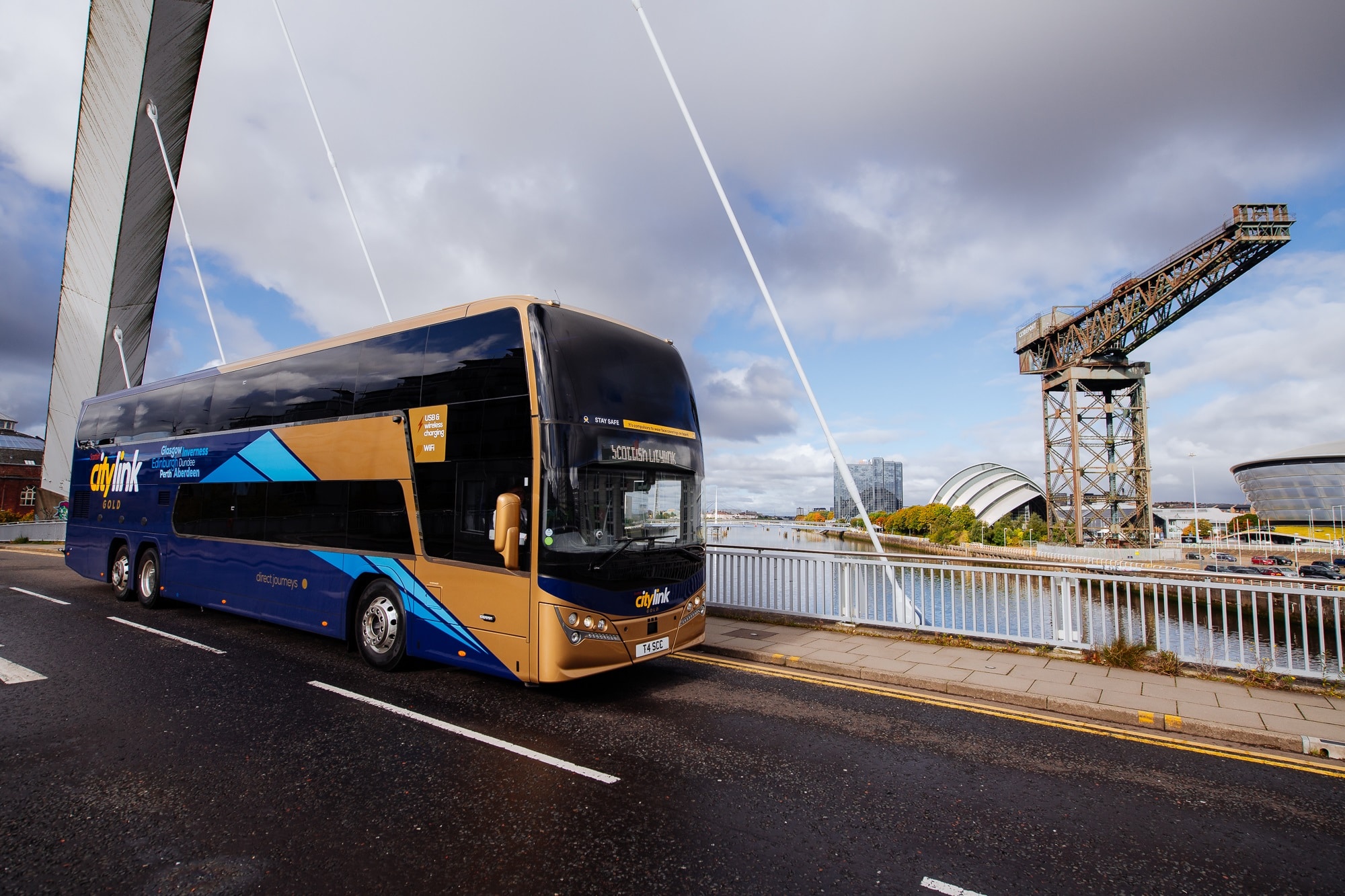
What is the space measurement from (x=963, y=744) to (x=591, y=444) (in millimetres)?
3998

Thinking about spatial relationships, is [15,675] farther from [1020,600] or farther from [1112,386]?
[1112,386]

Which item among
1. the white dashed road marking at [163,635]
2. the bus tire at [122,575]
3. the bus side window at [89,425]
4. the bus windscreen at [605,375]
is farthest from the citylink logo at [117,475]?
the bus windscreen at [605,375]

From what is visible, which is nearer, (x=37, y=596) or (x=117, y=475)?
(x=117, y=475)

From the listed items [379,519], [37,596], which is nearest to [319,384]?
→ [379,519]

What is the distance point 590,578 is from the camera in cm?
562

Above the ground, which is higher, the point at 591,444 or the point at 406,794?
the point at 591,444

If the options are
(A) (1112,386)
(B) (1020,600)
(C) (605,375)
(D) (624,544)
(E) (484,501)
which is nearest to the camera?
(D) (624,544)

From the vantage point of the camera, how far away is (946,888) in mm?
2994

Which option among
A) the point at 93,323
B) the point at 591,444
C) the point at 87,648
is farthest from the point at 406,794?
the point at 93,323

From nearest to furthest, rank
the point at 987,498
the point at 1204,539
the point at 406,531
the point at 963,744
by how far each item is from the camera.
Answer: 1. the point at 963,744
2. the point at 406,531
3. the point at 987,498
4. the point at 1204,539

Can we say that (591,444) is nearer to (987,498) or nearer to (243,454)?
(243,454)

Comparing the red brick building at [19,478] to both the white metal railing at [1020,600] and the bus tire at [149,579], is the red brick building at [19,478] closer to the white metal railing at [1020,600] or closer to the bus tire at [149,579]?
the bus tire at [149,579]

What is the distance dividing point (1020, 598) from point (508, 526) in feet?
23.0

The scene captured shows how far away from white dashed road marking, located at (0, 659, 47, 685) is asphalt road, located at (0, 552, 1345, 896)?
0.74 ft
